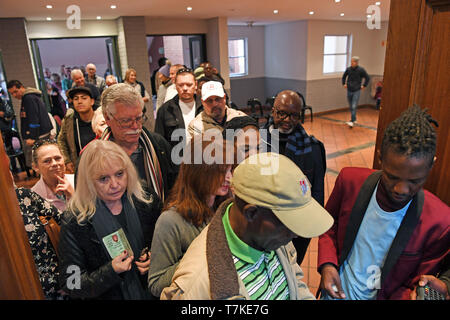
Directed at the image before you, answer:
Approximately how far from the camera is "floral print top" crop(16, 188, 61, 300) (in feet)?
4.54

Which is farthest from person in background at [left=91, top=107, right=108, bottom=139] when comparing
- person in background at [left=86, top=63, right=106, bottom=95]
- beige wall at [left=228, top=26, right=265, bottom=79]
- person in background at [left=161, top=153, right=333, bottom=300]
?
beige wall at [left=228, top=26, right=265, bottom=79]

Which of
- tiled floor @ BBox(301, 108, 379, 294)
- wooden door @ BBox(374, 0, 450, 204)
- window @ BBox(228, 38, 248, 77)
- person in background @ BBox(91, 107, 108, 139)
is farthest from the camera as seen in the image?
window @ BBox(228, 38, 248, 77)

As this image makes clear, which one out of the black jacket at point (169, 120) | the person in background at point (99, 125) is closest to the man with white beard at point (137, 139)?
the person in background at point (99, 125)

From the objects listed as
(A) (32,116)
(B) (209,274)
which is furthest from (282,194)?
(A) (32,116)

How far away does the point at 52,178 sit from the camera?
1.85 meters

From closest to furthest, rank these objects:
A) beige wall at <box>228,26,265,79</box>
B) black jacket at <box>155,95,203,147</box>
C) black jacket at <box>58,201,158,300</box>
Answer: black jacket at <box>58,201,158,300</box>
black jacket at <box>155,95,203,147</box>
beige wall at <box>228,26,265,79</box>

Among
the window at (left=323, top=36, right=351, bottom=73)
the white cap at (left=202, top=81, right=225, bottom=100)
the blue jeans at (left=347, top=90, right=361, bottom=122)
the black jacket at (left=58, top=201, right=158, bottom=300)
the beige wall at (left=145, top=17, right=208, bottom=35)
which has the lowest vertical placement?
the blue jeans at (left=347, top=90, right=361, bottom=122)

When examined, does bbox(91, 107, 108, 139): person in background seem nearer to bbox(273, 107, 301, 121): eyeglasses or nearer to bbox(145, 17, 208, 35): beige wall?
bbox(273, 107, 301, 121): eyeglasses

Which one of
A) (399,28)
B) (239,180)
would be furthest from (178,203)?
(399,28)

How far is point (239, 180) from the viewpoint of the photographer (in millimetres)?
863

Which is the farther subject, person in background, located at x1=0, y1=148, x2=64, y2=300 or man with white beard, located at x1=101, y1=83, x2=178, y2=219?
man with white beard, located at x1=101, y1=83, x2=178, y2=219

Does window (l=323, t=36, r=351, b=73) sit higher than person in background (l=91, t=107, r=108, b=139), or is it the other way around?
window (l=323, t=36, r=351, b=73)

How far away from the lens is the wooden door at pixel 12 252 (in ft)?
1.87

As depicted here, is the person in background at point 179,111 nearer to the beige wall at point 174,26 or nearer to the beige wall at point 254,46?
the beige wall at point 174,26
